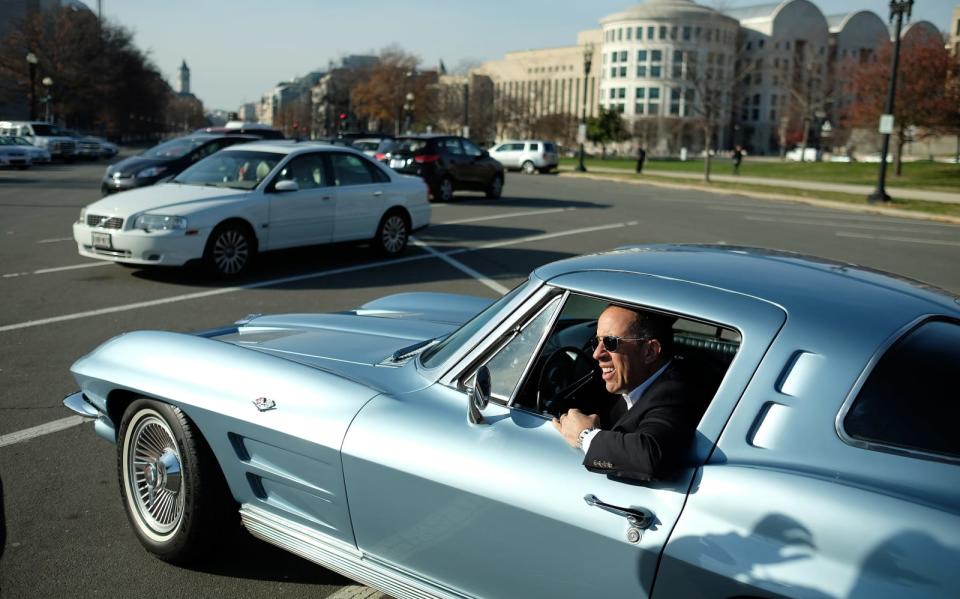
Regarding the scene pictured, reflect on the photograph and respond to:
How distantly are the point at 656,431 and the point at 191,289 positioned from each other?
27.1ft

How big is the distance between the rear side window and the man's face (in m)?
0.69

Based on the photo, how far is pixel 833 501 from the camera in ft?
7.00

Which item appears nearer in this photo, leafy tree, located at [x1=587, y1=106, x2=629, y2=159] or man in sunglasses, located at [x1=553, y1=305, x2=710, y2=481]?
man in sunglasses, located at [x1=553, y1=305, x2=710, y2=481]

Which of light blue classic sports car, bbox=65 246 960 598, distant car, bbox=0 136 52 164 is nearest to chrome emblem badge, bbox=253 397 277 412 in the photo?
light blue classic sports car, bbox=65 246 960 598

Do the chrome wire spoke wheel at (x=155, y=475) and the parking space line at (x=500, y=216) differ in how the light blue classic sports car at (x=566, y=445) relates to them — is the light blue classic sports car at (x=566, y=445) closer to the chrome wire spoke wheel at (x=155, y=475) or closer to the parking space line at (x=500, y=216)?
the chrome wire spoke wheel at (x=155, y=475)

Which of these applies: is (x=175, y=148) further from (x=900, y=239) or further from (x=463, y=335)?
(x=463, y=335)

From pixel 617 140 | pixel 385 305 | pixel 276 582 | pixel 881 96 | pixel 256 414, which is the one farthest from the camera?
pixel 617 140

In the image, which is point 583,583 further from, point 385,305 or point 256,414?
point 385,305

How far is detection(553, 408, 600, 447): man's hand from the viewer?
2.63 meters

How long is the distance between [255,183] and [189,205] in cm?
104

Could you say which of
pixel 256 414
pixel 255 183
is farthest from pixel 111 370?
pixel 255 183

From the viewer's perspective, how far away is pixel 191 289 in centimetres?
982

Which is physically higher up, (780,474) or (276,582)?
(780,474)

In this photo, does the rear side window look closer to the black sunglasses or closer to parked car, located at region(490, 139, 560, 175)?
the black sunglasses
